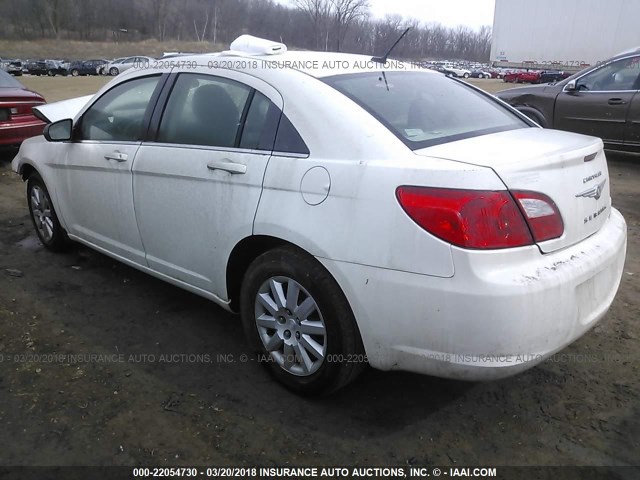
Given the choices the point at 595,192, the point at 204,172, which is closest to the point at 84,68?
the point at 204,172

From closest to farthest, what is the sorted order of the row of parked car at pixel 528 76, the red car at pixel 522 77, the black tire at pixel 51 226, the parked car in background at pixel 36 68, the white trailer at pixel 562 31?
the black tire at pixel 51 226
the white trailer at pixel 562 31
the row of parked car at pixel 528 76
the red car at pixel 522 77
the parked car in background at pixel 36 68

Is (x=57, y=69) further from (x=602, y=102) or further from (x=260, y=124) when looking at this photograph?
(x=260, y=124)

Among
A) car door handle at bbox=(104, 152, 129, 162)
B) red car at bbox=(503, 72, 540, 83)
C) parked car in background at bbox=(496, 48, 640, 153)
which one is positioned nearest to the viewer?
car door handle at bbox=(104, 152, 129, 162)

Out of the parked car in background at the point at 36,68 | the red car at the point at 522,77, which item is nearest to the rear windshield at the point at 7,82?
the red car at the point at 522,77

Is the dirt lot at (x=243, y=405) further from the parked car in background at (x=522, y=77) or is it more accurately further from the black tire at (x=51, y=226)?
the parked car in background at (x=522, y=77)

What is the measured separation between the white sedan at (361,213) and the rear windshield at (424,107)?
14 mm

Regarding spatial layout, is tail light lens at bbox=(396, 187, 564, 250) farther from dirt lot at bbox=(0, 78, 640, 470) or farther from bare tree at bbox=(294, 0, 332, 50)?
bare tree at bbox=(294, 0, 332, 50)

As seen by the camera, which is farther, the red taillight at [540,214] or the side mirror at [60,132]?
the side mirror at [60,132]

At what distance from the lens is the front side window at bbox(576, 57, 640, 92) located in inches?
289

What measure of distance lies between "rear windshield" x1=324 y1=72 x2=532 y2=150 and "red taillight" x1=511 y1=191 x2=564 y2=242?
1.58 feet

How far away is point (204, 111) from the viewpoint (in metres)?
2.91

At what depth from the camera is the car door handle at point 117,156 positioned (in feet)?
10.6

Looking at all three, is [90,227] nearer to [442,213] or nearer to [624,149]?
[442,213]

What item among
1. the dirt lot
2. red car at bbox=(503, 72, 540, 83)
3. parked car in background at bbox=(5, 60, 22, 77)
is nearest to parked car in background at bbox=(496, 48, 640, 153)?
the dirt lot
